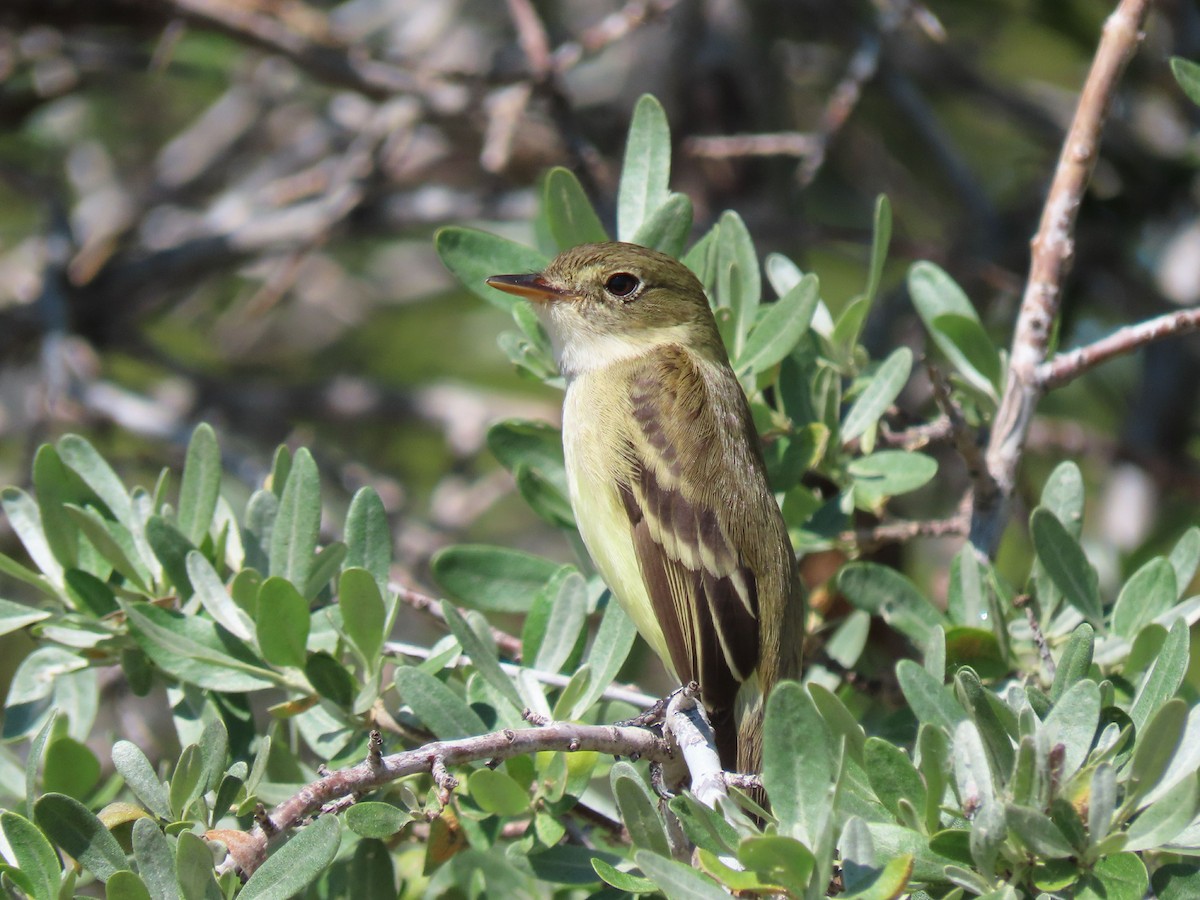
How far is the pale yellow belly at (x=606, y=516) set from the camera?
3.45 meters

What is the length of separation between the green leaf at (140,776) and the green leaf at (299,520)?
598 millimetres

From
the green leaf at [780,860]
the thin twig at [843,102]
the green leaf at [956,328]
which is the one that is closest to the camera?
the green leaf at [780,860]

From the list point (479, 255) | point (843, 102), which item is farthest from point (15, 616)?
point (843, 102)

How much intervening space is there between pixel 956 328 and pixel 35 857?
7.92 feet

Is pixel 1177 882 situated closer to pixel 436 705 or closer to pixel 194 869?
pixel 436 705

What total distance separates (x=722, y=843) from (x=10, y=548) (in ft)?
15.0

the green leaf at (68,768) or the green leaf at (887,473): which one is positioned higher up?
the green leaf at (887,473)

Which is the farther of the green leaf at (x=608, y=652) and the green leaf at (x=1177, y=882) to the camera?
the green leaf at (x=608, y=652)

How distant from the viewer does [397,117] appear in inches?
223

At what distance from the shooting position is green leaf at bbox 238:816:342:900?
2.26 meters

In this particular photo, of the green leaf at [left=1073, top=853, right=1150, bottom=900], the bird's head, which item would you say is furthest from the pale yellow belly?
the green leaf at [left=1073, top=853, right=1150, bottom=900]

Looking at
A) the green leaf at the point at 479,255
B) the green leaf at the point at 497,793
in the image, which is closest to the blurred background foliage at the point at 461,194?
the green leaf at the point at 479,255

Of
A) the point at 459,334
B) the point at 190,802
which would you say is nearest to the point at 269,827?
the point at 190,802

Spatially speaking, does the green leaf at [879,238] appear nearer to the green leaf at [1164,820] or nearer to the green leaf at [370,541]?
the green leaf at [370,541]
